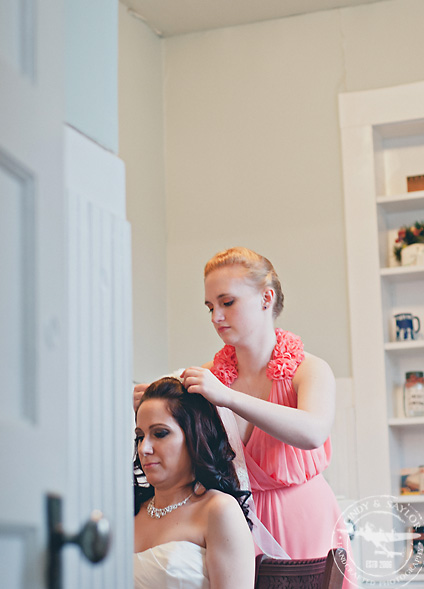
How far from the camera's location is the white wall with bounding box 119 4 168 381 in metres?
3.73

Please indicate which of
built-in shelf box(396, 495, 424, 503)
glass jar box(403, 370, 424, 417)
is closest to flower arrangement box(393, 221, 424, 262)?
glass jar box(403, 370, 424, 417)

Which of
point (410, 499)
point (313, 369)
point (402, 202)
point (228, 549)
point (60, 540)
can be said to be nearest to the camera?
point (60, 540)

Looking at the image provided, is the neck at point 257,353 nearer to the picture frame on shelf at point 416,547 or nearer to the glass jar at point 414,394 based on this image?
the glass jar at point 414,394

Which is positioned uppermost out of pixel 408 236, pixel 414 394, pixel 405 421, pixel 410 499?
pixel 408 236

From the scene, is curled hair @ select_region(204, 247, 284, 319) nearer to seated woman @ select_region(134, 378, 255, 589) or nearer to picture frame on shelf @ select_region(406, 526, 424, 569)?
seated woman @ select_region(134, 378, 255, 589)

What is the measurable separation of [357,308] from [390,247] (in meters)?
0.37

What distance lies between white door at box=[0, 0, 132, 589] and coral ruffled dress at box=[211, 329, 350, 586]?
106cm

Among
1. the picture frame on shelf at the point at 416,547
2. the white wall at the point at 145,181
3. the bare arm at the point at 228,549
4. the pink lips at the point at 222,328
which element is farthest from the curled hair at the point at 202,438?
the picture frame on shelf at the point at 416,547

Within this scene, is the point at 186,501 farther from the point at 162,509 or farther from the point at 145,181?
the point at 145,181

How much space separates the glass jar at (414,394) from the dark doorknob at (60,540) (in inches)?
114

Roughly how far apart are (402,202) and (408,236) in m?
0.16

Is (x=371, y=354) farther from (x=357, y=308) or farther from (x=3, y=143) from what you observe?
(x=3, y=143)

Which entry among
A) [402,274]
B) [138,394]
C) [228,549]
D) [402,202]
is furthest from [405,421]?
[228,549]

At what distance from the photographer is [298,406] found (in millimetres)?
2137
